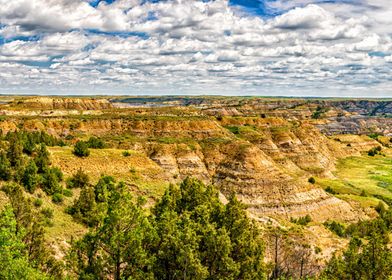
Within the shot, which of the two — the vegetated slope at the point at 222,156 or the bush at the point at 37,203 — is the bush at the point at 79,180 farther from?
the bush at the point at 37,203

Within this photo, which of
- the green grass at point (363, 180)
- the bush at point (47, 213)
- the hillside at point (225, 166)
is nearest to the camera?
the bush at point (47, 213)

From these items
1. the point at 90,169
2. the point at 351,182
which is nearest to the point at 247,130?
the point at 351,182

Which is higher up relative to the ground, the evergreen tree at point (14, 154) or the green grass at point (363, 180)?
the evergreen tree at point (14, 154)

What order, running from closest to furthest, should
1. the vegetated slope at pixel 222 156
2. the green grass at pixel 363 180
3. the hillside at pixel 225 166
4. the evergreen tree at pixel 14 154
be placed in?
the evergreen tree at pixel 14 154, the hillside at pixel 225 166, the vegetated slope at pixel 222 156, the green grass at pixel 363 180

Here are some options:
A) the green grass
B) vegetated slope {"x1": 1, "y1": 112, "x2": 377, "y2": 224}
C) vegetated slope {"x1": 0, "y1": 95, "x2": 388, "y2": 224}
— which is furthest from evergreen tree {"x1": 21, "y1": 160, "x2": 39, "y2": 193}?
the green grass

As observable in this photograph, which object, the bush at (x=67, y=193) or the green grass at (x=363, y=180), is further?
the green grass at (x=363, y=180)

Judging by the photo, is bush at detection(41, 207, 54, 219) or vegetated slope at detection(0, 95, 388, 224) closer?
bush at detection(41, 207, 54, 219)

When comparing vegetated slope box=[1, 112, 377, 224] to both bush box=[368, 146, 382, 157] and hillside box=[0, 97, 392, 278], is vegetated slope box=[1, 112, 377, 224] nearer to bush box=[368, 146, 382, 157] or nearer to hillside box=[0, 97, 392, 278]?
hillside box=[0, 97, 392, 278]

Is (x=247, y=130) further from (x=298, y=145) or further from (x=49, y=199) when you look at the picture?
(x=49, y=199)

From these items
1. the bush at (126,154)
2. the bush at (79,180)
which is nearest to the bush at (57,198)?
the bush at (79,180)

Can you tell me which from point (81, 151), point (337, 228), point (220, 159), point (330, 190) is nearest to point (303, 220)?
point (337, 228)

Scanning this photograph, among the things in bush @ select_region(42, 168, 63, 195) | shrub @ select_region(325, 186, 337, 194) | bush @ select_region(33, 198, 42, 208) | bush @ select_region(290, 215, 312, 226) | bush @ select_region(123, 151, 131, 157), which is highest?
bush @ select_region(42, 168, 63, 195)

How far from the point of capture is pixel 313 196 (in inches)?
2926

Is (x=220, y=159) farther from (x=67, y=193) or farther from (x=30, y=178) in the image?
(x=30, y=178)
